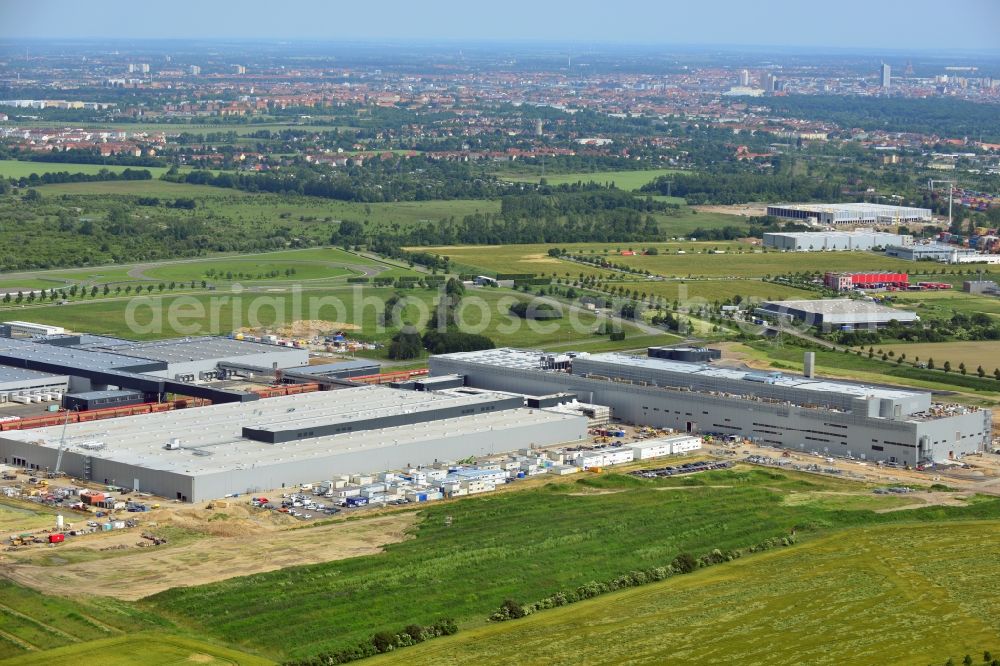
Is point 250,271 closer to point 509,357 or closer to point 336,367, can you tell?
point 336,367

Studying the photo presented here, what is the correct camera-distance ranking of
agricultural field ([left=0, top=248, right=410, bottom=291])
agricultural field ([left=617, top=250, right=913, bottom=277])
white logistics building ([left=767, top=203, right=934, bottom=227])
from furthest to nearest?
white logistics building ([left=767, top=203, right=934, bottom=227]) < agricultural field ([left=617, top=250, right=913, bottom=277]) < agricultural field ([left=0, top=248, right=410, bottom=291])

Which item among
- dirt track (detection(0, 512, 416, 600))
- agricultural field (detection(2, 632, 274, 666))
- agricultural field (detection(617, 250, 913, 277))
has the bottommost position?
agricultural field (detection(617, 250, 913, 277))

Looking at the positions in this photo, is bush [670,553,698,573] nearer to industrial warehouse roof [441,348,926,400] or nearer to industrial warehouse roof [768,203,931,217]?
industrial warehouse roof [441,348,926,400]

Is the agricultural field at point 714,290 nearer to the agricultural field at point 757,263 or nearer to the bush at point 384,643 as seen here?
the agricultural field at point 757,263

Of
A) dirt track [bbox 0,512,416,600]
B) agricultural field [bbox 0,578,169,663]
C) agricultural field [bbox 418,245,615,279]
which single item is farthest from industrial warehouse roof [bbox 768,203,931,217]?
agricultural field [bbox 0,578,169,663]

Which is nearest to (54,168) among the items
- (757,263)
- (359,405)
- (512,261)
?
(512,261)

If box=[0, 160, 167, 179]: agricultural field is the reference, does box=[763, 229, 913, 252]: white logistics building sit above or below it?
below

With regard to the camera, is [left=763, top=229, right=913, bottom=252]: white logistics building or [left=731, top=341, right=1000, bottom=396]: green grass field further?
[left=763, top=229, right=913, bottom=252]: white logistics building
